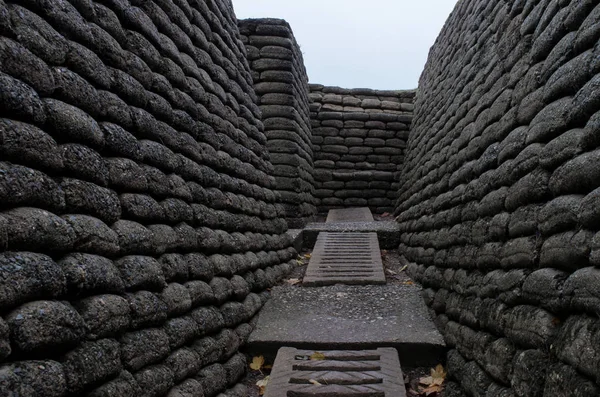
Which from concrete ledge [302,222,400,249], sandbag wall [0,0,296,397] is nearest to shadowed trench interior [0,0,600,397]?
sandbag wall [0,0,296,397]

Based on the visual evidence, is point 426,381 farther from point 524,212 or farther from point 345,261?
point 345,261

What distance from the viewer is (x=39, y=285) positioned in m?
1.29

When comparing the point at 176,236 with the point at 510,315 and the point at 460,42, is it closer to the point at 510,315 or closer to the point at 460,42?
the point at 510,315

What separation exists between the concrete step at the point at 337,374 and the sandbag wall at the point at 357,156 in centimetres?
540

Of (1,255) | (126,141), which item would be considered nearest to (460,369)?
(126,141)

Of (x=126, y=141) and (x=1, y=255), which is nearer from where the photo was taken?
(x=1, y=255)

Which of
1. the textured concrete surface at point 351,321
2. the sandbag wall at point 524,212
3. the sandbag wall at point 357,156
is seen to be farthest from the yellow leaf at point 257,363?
the sandbag wall at point 357,156

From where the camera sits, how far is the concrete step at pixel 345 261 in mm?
4215

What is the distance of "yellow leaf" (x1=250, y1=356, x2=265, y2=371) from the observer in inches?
116

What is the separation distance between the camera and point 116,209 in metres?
1.83

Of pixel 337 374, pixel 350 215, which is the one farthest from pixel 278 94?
pixel 337 374

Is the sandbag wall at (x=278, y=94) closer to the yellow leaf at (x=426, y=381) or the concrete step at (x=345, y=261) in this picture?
the concrete step at (x=345, y=261)

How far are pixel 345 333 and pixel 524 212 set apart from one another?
5.25 ft

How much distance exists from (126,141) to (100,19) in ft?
1.85
